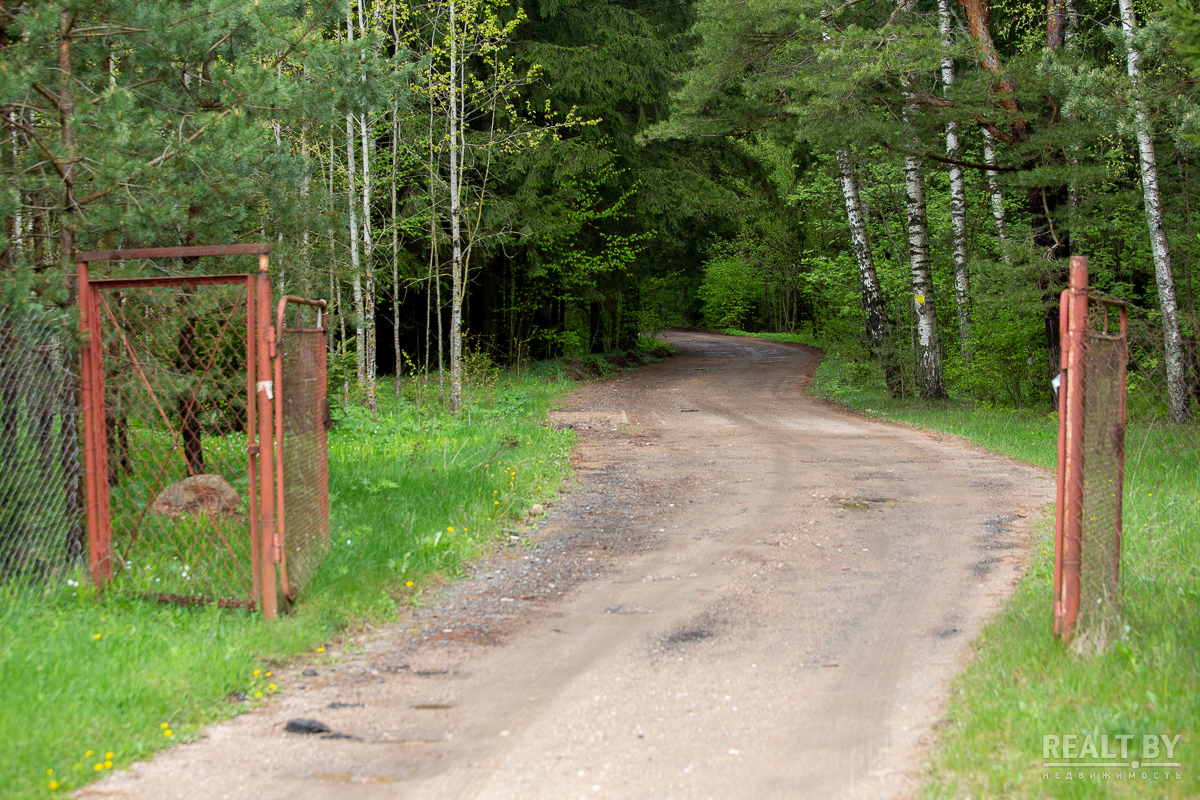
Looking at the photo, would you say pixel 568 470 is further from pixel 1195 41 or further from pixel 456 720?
pixel 1195 41

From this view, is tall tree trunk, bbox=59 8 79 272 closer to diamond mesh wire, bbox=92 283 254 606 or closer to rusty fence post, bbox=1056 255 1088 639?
diamond mesh wire, bbox=92 283 254 606

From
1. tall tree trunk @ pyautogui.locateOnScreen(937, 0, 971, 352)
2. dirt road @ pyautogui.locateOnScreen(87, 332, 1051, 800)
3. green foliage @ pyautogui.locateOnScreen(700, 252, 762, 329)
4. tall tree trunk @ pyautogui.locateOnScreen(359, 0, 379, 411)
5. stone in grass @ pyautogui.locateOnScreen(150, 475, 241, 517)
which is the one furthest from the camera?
green foliage @ pyautogui.locateOnScreen(700, 252, 762, 329)

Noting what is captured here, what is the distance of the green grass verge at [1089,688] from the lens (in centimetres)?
359

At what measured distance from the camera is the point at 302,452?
6191 millimetres

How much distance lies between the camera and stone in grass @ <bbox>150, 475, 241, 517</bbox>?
A: 6.70 metres

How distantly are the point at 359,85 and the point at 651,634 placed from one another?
5.90m

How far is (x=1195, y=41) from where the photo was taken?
5688 millimetres

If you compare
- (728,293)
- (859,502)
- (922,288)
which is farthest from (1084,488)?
(728,293)

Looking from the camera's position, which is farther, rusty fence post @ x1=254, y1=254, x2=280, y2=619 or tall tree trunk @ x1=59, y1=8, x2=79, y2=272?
tall tree trunk @ x1=59, y1=8, x2=79, y2=272

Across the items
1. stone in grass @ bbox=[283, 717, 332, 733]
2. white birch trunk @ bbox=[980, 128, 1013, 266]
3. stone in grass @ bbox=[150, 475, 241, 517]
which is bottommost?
stone in grass @ bbox=[283, 717, 332, 733]

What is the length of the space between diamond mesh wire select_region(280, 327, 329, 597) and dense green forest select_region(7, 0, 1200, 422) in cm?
165

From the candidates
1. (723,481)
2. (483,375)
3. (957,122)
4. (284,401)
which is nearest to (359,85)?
(284,401)

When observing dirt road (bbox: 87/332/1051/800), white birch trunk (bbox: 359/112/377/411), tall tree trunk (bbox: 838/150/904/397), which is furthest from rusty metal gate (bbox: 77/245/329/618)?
tall tree trunk (bbox: 838/150/904/397)

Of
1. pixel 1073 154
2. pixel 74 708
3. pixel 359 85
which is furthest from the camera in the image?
pixel 1073 154
